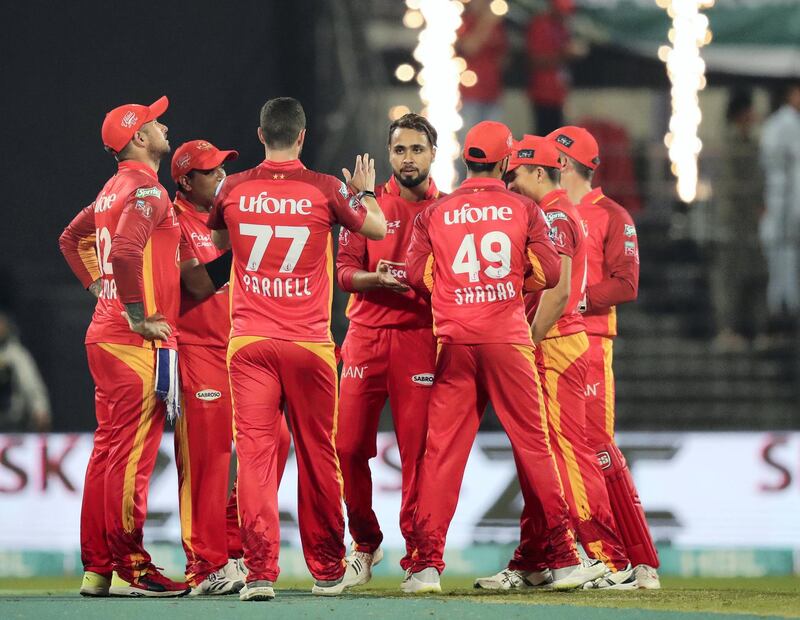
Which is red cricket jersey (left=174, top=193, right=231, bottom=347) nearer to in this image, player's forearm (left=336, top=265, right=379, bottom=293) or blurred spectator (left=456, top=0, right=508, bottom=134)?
player's forearm (left=336, top=265, right=379, bottom=293)

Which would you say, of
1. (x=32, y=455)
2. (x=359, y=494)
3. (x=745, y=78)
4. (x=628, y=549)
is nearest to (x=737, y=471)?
(x=628, y=549)

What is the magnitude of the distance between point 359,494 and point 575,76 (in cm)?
1089

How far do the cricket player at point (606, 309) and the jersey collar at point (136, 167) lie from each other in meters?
2.29

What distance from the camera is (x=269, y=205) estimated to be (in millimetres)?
7672

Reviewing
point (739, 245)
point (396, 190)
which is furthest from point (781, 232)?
point (396, 190)

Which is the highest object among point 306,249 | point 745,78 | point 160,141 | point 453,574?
point 745,78

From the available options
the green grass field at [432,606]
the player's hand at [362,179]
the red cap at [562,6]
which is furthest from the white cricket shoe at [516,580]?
the red cap at [562,6]

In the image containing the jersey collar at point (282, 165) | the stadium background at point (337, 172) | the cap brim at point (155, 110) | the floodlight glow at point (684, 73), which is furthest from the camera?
the floodlight glow at point (684, 73)

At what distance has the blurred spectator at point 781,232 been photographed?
15.0 metres

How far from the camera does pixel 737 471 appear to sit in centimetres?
1196

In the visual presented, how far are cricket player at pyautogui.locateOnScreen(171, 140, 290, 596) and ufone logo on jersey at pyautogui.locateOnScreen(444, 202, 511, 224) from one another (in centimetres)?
124

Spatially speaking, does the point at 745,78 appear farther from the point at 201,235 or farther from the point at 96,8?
the point at 201,235

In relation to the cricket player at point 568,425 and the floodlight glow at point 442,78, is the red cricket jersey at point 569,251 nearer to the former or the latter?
the cricket player at point 568,425

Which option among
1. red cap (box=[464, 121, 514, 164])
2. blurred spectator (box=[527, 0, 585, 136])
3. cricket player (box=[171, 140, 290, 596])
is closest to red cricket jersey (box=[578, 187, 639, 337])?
red cap (box=[464, 121, 514, 164])
